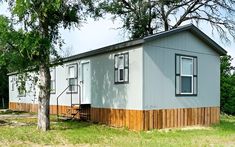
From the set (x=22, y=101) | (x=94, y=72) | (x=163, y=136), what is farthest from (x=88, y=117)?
(x=22, y=101)

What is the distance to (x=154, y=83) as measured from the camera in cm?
1457

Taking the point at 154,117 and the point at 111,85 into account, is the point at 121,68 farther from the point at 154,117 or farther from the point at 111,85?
the point at 154,117

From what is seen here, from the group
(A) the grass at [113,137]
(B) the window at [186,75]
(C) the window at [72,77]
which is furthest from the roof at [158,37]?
(A) the grass at [113,137]

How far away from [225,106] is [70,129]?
14985mm

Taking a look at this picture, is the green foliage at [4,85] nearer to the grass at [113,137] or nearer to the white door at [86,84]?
the white door at [86,84]

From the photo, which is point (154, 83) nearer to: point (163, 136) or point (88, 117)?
point (163, 136)

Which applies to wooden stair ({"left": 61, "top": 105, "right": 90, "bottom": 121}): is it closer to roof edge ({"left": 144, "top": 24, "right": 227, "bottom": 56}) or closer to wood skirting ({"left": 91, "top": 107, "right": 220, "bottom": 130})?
wood skirting ({"left": 91, "top": 107, "right": 220, "bottom": 130})

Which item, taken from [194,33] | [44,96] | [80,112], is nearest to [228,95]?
[194,33]

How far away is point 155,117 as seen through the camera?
47.8 feet

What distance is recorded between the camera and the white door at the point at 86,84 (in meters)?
18.2

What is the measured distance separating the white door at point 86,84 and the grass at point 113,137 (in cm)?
308

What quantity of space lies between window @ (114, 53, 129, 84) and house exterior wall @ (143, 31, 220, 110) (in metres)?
1.09

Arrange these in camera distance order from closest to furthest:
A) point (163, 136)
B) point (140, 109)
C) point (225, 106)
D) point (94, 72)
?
point (163, 136)
point (140, 109)
point (94, 72)
point (225, 106)

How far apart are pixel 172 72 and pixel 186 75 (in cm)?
85
